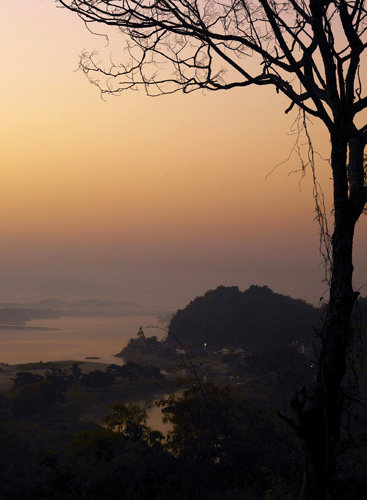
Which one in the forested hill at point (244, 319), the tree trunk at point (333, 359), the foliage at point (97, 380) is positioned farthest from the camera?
the forested hill at point (244, 319)

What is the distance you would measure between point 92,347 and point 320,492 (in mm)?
180837

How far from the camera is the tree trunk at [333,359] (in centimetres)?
453

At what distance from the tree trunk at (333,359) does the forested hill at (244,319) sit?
83773 millimetres

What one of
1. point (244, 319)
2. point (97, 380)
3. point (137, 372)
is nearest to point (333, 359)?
point (97, 380)

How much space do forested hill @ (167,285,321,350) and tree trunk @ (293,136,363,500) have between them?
83773 mm

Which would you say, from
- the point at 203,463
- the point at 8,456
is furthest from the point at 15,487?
the point at 8,456

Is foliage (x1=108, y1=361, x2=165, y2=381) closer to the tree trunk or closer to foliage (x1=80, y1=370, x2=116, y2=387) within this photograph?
foliage (x1=80, y1=370, x2=116, y2=387)

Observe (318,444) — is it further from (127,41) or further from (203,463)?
(203,463)

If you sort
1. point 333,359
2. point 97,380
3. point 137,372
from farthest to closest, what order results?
1. point 137,372
2. point 97,380
3. point 333,359

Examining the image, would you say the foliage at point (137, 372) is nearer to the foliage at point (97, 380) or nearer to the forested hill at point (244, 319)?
the foliage at point (97, 380)

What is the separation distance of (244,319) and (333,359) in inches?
3810

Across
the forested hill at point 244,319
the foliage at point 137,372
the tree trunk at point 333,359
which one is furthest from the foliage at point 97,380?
the tree trunk at point 333,359

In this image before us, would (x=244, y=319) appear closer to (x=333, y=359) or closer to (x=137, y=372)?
(x=137, y=372)

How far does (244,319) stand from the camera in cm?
10019
